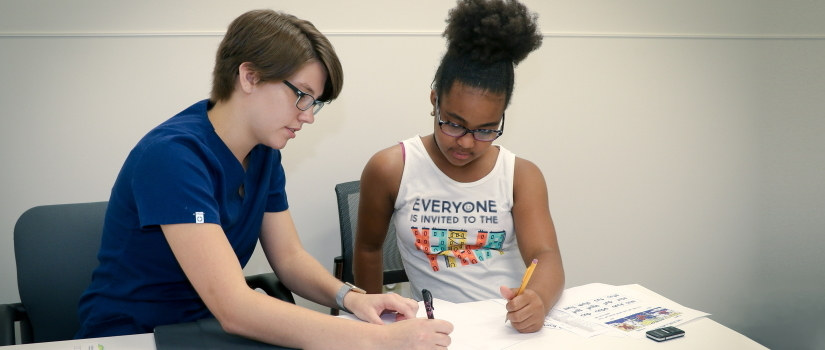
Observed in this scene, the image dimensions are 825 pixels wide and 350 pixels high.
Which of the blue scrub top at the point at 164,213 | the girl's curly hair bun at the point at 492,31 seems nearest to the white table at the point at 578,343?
the blue scrub top at the point at 164,213

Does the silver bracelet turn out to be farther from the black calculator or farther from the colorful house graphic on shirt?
the black calculator

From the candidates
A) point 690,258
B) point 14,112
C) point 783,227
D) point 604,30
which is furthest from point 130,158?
point 783,227

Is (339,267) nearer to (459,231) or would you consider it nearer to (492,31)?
(459,231)

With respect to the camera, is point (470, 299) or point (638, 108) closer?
point (470, 299)

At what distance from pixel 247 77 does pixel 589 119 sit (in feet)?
6.55

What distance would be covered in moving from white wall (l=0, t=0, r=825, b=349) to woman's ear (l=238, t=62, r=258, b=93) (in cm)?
120

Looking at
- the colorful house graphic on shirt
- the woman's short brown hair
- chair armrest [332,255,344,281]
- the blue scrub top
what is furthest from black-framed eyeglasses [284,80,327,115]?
chair armrest [332,255,344,281]

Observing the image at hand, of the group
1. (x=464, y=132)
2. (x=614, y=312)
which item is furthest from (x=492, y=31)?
(x=614, y=312)

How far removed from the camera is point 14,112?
91.7 inches

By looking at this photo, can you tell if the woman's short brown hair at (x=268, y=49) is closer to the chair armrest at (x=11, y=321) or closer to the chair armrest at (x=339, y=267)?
the chair armrest at (x=11, y=321)

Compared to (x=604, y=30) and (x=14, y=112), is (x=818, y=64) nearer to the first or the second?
(x=604, y=30)

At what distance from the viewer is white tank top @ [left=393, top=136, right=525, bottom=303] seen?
68.9 inches

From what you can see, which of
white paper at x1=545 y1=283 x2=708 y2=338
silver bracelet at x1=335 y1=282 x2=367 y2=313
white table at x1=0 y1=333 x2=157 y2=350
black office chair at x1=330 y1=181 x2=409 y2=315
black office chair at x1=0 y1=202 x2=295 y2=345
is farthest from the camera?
black office chair at x1=330 y1=181 x2=409 y2=315

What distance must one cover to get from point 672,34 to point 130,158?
252 cm
